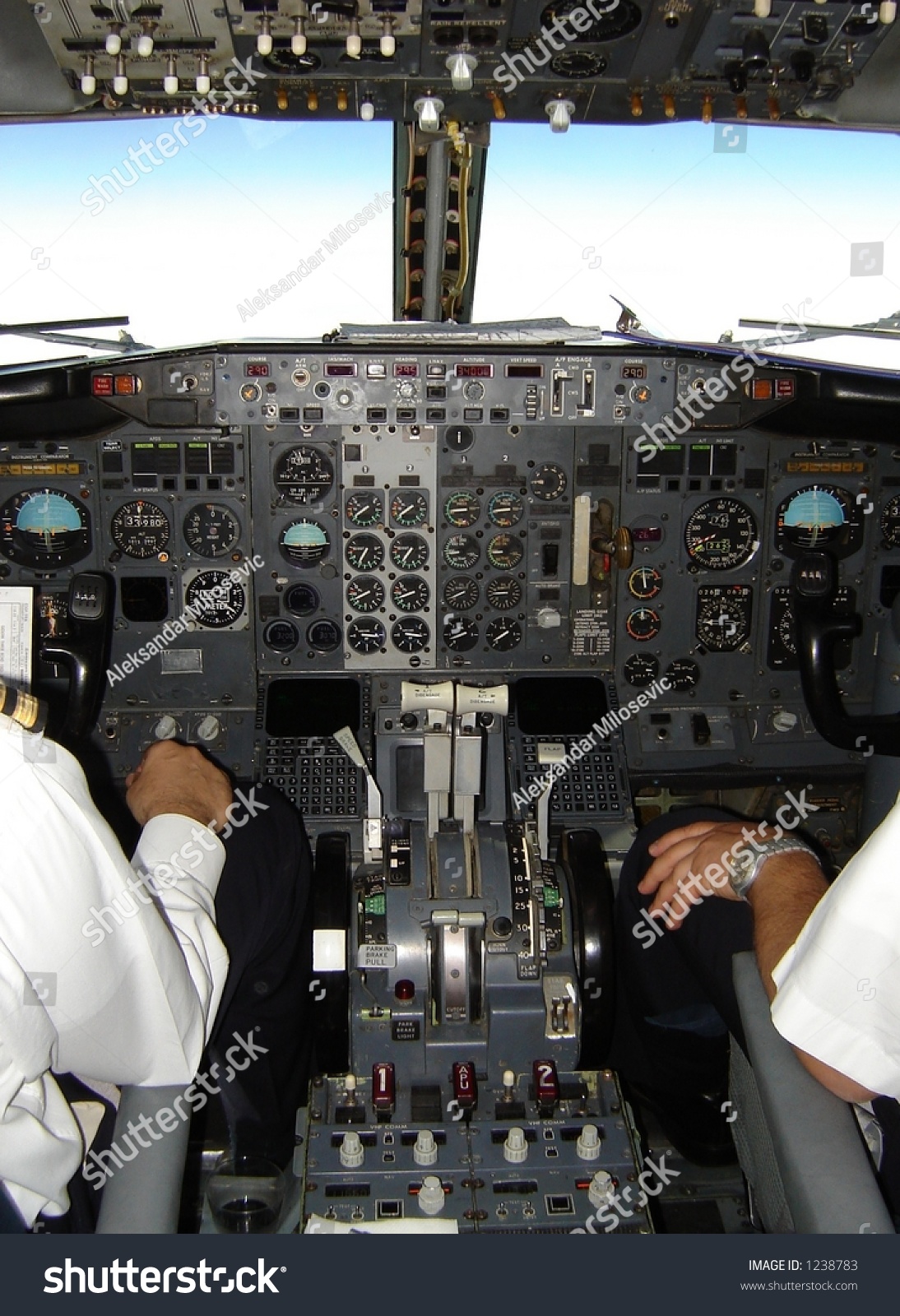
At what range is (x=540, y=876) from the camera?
9.05ft

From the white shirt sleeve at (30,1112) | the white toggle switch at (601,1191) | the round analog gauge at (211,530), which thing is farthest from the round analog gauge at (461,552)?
the white shirt sleeve at (30,1112)

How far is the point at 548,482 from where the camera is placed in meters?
4.16

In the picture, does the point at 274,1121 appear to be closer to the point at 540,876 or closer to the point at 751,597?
the point at 540,876

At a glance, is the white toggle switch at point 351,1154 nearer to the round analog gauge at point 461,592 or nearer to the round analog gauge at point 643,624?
the round analog gauge at point 461,592

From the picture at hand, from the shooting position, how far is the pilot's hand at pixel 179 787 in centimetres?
204

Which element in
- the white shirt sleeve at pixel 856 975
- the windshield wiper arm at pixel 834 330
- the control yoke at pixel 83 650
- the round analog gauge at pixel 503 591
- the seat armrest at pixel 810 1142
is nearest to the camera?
the white shirt sleeve at pixel 856 975

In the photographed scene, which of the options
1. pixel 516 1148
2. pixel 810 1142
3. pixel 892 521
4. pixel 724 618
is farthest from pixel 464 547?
pixel 810 1142

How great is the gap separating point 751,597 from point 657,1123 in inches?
85.2

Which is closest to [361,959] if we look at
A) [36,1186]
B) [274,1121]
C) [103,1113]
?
[274,1121]

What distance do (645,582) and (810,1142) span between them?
3.02 meters

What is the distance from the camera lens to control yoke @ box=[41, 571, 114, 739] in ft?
8.73

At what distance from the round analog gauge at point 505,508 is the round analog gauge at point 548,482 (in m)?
0.08

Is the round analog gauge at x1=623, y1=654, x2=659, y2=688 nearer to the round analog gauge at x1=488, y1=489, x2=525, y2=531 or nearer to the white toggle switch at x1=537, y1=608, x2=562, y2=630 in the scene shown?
the white toggle switch at x1=537, y1=608, x2=562, y2=630

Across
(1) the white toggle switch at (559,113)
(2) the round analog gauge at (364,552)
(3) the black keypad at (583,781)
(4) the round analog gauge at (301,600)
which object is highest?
(1) the white toggle switch at (559,113)
